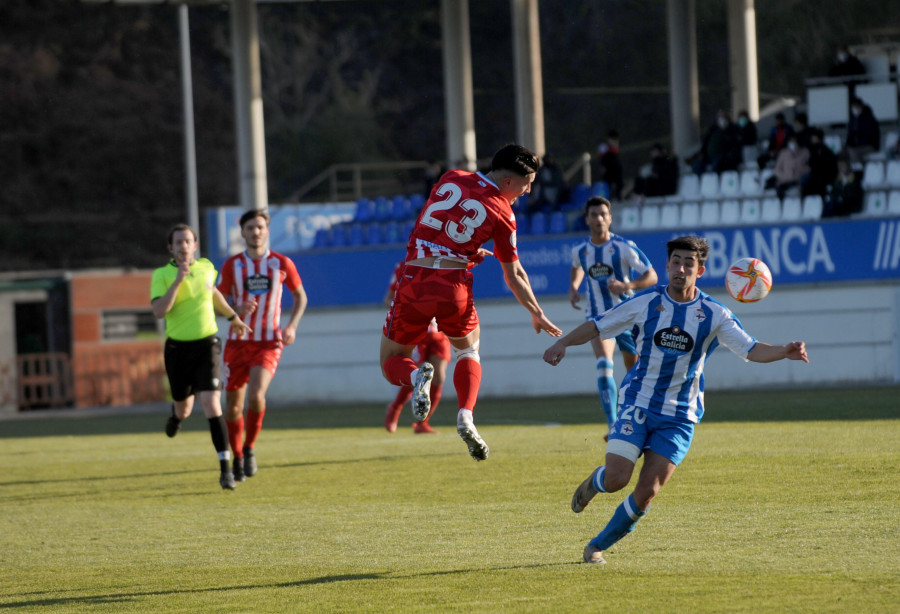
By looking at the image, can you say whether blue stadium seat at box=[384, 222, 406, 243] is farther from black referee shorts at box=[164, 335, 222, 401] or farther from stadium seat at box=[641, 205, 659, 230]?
black referee shorts at box=[164, 335, 222, 401]

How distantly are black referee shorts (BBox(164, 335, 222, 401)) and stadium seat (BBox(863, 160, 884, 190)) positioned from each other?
13419 mm

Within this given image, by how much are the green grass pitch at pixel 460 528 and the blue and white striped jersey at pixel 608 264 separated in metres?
1.45

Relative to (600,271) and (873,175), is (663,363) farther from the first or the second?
(873,175)

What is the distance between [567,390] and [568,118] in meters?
26.8

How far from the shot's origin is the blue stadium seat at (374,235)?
2445 centimetres

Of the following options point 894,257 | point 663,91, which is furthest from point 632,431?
point 663,91

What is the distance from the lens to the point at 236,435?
11234 millimetres

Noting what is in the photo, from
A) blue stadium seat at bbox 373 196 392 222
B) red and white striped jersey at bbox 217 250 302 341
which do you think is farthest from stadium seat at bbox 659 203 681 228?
red and white striped jersey at bbox 217 250 302 341

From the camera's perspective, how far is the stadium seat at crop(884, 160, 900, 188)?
20859mm

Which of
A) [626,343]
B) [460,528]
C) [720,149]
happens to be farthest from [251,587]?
[720,149]

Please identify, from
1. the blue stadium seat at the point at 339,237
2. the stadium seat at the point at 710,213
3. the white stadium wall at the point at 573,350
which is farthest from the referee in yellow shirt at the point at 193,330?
the blue stadium seat at the point at 339,237

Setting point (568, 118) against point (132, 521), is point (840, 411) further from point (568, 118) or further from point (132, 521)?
point (568, 118)

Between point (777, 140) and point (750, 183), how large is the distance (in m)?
0.84

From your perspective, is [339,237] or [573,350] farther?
[339,237]
